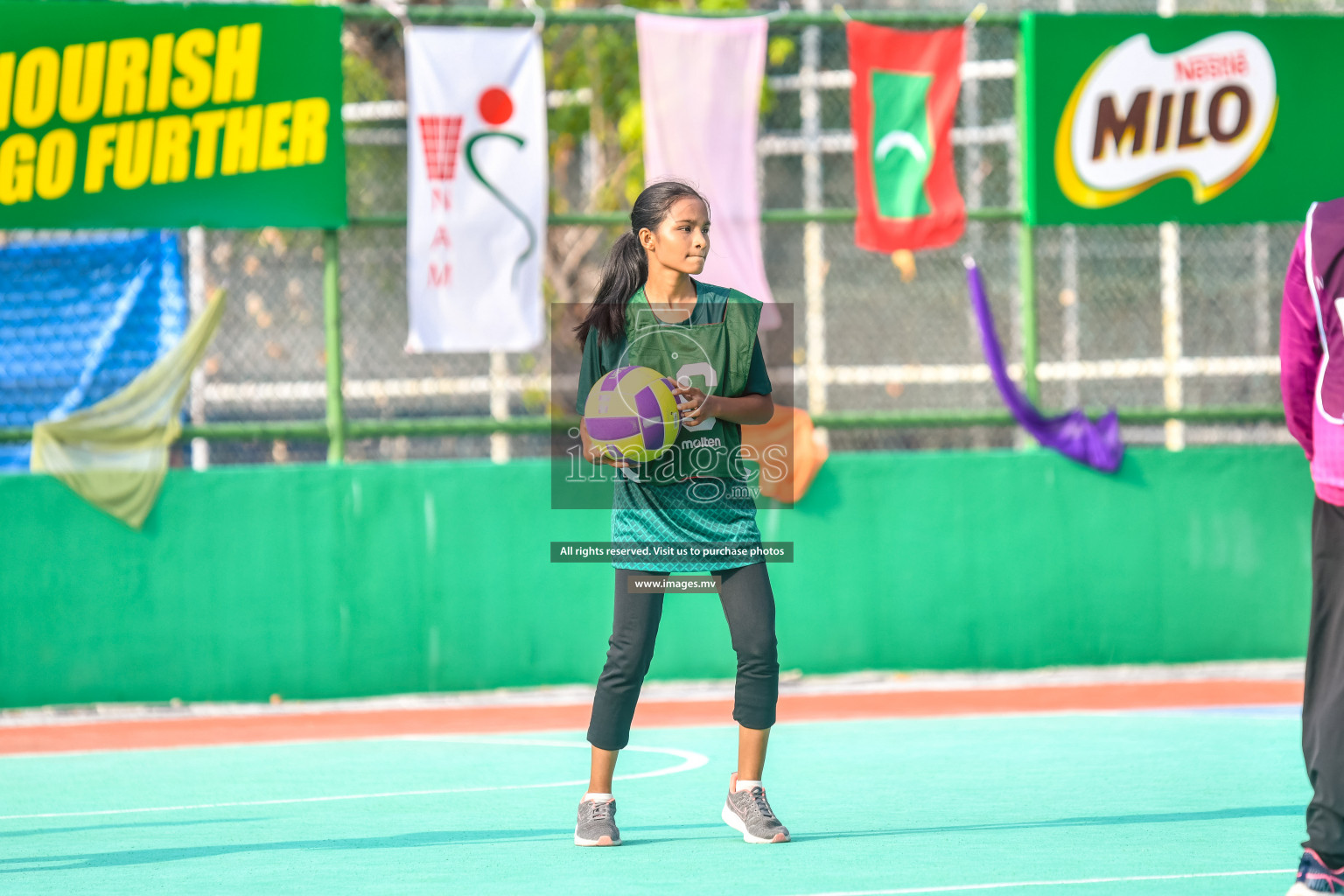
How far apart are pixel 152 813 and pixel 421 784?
1.03 m

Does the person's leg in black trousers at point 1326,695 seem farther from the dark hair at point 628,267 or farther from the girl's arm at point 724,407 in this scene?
the dark hair at point 628,267

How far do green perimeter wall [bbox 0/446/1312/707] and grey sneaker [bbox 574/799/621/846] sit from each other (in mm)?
4407

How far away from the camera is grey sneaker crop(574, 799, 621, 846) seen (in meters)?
5.72

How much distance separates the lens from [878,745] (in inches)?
318

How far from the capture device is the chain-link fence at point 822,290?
44.6ft

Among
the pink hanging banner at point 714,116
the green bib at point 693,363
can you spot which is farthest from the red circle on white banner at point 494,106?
the green bib at point 693,363

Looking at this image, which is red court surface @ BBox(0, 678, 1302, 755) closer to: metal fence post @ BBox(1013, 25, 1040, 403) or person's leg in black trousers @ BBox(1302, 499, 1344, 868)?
metal fence post @ BBox(1013, 25, 1040, 403)

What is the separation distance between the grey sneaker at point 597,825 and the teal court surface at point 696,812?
7 centimetres

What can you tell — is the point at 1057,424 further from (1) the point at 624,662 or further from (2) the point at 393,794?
(1) the point at 624,662

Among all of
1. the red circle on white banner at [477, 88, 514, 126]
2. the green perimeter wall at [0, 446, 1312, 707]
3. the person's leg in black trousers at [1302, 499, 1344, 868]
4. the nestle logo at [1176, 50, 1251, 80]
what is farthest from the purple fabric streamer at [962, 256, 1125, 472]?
the person's leg in black trousers at [1302, 499, 1344, 868]

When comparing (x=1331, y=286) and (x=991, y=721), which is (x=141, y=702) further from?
(x=1331, y=286)

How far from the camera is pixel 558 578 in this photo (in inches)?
402

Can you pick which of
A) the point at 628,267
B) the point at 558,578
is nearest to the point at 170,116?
the point at 558,578

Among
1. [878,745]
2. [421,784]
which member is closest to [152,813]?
[421,784]
